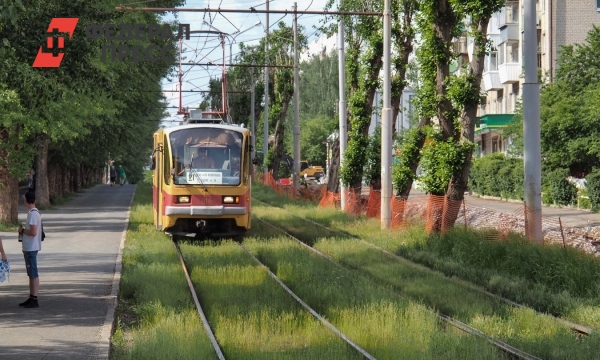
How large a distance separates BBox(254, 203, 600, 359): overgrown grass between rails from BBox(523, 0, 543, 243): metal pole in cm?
244

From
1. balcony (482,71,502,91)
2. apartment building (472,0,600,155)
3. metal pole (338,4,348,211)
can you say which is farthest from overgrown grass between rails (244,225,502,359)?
balcony (482,71,502,91)

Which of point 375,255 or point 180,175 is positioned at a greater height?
point 180,175

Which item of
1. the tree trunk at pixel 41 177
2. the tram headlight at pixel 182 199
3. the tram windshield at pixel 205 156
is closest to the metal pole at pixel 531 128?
the tram windshield at pixel 205 156

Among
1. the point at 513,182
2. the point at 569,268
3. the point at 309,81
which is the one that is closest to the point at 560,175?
the point at 513,182

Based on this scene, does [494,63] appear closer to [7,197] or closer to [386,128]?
[7,197]

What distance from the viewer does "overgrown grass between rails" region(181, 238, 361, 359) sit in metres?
10.4

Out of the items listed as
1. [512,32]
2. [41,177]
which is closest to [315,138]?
[512,32]

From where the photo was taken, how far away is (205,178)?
25.9 m

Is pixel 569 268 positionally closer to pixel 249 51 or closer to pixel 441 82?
pixel 441 82

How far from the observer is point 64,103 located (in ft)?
109

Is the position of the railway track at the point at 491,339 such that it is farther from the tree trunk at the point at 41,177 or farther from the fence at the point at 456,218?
the tree trunk at the point at 41,177

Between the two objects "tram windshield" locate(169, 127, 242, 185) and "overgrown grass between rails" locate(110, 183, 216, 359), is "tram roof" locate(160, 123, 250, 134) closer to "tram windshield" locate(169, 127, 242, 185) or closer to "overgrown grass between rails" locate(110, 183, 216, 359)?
"tram windshield" locate(169, 127, 242, 185)

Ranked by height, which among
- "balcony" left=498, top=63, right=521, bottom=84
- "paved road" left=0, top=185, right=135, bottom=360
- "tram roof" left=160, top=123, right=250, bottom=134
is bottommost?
"paved road" left=0, top=185, right=135, bottom=360

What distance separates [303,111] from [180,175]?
101390 millimetres
